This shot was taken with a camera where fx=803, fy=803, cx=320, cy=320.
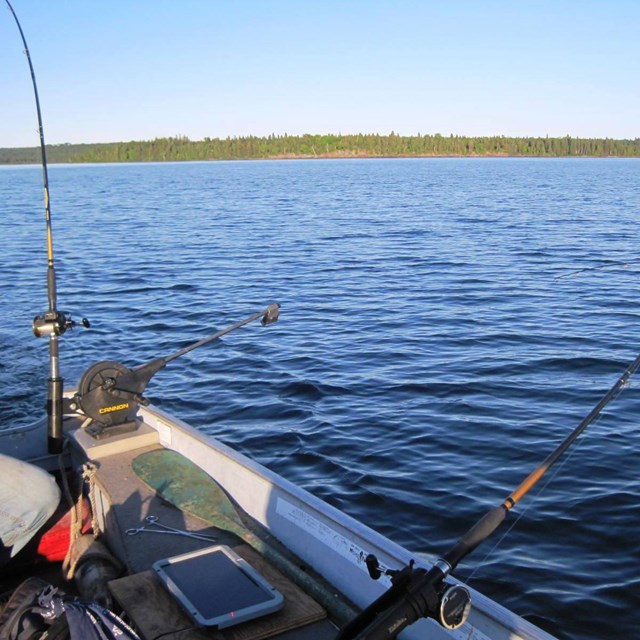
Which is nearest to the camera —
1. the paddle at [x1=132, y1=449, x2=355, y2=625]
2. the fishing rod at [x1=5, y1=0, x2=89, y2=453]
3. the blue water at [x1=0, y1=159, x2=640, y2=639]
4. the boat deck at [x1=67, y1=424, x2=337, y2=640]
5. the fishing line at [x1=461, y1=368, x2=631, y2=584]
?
the boat deck at [x1=67, y1=424, x2=337, y2=640]

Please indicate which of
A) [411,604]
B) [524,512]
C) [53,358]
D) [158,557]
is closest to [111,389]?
[53,358]

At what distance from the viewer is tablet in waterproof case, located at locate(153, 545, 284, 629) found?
359cm

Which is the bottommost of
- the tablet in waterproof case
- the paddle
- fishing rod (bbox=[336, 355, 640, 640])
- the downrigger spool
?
the paddle

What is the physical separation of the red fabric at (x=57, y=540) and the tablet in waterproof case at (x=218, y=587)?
1.29 m

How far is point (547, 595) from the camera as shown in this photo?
19.7ft

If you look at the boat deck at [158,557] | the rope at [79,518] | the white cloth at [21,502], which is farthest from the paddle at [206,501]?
the white cloth at [21,502]

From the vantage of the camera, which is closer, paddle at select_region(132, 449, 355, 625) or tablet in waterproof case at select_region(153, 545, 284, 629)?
tablet in waterproof case at select_region(153, 545, 284, 629)

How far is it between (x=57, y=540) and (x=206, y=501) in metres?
0.99

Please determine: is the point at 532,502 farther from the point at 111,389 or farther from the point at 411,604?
the point at 411,604

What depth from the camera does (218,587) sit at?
3818 mm

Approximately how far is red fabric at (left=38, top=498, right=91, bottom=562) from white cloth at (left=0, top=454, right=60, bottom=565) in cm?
55

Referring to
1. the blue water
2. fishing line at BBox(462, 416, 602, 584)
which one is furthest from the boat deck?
the blue water

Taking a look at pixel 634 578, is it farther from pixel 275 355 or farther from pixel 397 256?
pixel 397 256

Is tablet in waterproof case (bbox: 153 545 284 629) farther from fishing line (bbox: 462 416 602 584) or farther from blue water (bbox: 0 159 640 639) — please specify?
blue water (bbox: 0 159 640 639)
